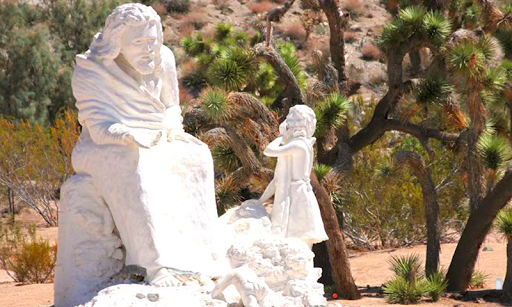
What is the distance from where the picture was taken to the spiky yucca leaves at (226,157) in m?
16.4

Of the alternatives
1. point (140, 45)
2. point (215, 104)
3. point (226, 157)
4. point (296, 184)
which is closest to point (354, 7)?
point (226, 157)

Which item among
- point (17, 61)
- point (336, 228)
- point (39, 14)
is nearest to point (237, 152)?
point (336, 228)

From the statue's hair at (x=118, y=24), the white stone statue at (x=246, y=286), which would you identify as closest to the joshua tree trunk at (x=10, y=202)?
the statue's hair at (x=118, y=24)

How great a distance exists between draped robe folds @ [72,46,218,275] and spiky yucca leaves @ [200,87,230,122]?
4.38 meters

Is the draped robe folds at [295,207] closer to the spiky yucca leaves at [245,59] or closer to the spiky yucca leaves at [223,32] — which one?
the spiky yucca leaves at [245,59]

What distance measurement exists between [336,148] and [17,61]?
686 inches

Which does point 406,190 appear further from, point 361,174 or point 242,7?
point 242,7

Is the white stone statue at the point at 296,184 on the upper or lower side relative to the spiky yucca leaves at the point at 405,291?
upper

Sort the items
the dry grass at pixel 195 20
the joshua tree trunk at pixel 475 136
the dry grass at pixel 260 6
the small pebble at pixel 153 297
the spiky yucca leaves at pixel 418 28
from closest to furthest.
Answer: the small pebble at pixel 153 297, the joshua tree trunk at pixel 475 136, the spiky yucca leaves at pixel 418 28, the dry grass at pixel 195 20, the dry grass at pixel 260 6

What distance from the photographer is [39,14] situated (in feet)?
120

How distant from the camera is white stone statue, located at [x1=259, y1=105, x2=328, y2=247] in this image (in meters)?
10.5

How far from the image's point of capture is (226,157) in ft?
53.8

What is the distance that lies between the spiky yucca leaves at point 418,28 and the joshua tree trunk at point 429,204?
72.1 inches

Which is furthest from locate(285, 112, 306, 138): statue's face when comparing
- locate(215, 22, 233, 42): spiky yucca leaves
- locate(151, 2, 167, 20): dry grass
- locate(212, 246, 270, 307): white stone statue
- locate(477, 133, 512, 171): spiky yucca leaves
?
locate(151, 2, 167, 20): dry grass
